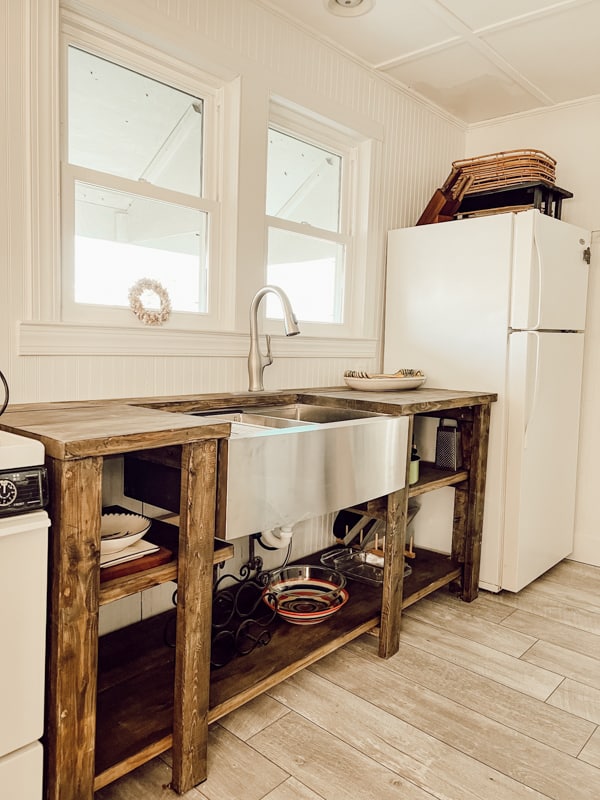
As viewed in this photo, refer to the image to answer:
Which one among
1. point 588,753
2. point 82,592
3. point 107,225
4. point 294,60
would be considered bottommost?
point 588,753

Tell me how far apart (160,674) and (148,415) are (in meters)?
0.78

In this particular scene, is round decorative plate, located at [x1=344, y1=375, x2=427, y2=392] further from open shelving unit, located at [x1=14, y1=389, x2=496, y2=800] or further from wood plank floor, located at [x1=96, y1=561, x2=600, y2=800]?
wood plank floor, located at [x1=96, y1=561, x2=600, y2=800]

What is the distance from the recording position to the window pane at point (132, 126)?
77.0 inches

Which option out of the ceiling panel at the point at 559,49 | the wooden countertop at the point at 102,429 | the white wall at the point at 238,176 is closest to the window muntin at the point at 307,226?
the white wall at the point at 238,176

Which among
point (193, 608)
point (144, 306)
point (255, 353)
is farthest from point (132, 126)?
point (193, 608)

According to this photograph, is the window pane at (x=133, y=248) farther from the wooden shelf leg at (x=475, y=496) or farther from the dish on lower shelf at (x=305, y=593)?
the wooden shelf leg at (x=475, y=496)

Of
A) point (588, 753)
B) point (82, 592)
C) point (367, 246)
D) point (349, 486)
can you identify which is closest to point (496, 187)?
point (367, 246)

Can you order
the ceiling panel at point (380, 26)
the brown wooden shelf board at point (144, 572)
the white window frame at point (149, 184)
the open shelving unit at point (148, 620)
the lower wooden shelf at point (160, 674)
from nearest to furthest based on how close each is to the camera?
1. the open shelving unit at point (148, 620)
2. the brown wooden shelf board at point (144, 572)
3. the lower wooden shelf at point (160, 674)
4. the white window frame at point (149, 184)
5. the ceiling panel at point (380, 26)

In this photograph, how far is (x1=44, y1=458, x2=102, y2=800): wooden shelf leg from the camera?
1.20 meters

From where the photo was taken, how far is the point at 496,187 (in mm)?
2877

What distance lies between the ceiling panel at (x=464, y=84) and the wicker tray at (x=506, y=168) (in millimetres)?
398

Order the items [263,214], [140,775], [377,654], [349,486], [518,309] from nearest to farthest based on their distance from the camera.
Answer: [140,775], [349,486], [377,654], [263,214], [518,309]

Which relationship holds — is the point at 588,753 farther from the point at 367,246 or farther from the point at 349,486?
the point at 367,246

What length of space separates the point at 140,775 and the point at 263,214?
1928 mm
